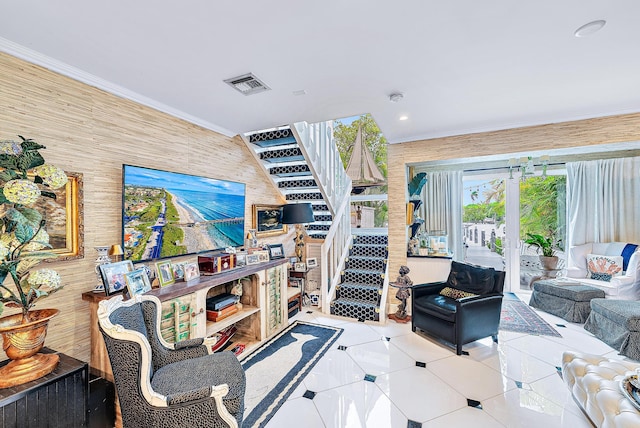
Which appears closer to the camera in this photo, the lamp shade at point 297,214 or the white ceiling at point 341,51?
the white ceiling at point 341,51

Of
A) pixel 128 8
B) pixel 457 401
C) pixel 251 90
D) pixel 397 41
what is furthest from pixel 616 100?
pixel 128 8

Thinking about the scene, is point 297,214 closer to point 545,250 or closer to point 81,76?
point 81,76

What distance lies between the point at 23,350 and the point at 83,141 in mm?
1515

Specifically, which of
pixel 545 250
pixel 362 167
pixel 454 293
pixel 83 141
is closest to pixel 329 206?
pixel 362 167

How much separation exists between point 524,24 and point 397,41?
2.45ft

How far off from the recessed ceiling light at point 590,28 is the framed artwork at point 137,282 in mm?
3523

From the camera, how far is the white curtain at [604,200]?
4203 mm

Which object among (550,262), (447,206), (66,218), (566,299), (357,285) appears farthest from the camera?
(447,206)

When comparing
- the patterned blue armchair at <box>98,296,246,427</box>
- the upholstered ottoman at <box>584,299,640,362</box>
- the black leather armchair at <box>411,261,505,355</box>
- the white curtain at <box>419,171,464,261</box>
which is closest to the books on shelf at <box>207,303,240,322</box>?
the patterned blue armchair at <box>98,296,246,427</box>

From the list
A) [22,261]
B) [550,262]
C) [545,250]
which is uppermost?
[22,261]

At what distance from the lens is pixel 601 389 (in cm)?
175

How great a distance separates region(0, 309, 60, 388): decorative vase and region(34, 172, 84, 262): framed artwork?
1.95ft

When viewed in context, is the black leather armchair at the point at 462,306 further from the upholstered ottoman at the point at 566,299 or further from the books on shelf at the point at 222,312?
the books on shelf at the point at 222,312

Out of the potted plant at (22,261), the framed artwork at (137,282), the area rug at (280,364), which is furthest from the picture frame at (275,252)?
the potted plant at (22,261)
